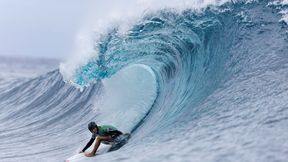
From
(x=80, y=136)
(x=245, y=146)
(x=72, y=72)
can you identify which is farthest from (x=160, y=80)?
(x=245, y=146)

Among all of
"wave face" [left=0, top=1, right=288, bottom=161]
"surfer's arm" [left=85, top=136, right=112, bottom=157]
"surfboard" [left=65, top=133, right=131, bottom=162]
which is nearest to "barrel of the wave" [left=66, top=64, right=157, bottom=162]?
"wave face" [left=0, top=1, right=288, bottom=161]

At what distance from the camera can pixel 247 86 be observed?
6.76 meters

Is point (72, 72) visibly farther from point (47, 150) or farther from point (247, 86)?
point (247, 86)

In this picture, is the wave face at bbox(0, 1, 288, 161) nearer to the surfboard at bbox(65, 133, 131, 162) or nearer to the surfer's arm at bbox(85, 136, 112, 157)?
the surfboard at bbox(65, 133, 131, 162)

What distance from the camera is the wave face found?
5336 mm

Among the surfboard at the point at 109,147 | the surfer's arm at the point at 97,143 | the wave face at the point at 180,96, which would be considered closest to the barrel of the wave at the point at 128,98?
the wave face at the point at 180,96

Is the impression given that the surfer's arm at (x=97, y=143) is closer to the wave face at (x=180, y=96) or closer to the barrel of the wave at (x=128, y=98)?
the wave face at (x=180, y=96)

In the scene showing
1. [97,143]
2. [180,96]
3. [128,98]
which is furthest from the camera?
[128,98]

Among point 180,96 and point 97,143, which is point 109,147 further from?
point 180,96

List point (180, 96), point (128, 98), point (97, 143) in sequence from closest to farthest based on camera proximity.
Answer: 1. point (97, 143)
2. point (180, 96)
3. point (128, 98)

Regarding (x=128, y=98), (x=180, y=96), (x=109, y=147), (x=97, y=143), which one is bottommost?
(x=109, y=147)

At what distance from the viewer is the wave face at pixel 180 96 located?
5.34m

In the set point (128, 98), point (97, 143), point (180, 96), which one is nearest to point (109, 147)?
point (97, 143)

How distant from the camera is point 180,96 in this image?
882 centimetres
